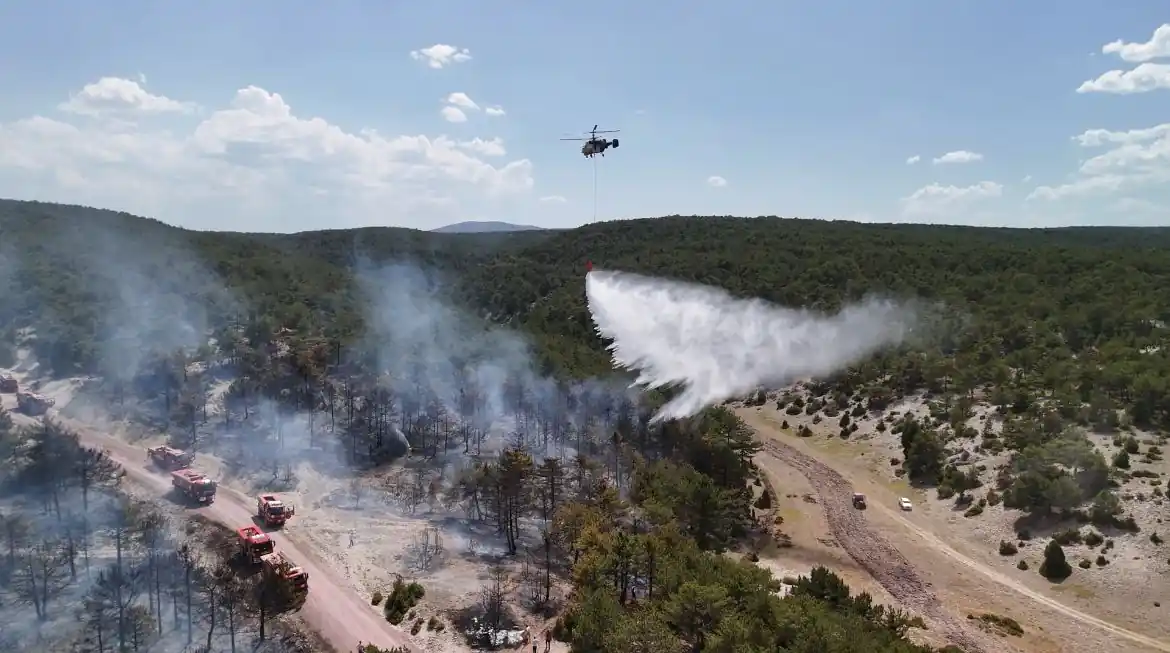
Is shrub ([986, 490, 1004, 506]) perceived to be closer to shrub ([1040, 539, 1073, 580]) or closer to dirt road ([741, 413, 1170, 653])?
dirt road ([741, 413, 1170, 653])

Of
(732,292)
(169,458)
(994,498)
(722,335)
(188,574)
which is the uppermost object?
(732,292)

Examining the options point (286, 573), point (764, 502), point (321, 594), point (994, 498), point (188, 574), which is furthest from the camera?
point (764, 502)

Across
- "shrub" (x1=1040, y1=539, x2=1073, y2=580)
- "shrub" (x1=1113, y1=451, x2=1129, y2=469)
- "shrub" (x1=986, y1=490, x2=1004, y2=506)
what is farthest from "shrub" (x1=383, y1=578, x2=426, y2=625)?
"shrub" (x1=1113, y1=451, x2=1129, y2=469)

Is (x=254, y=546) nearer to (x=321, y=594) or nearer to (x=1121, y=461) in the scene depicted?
(x=321, y=594)

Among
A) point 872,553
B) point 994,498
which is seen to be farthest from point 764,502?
point 994,498

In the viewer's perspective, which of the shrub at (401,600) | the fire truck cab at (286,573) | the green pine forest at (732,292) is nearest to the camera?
the green pine forest at (732,292)

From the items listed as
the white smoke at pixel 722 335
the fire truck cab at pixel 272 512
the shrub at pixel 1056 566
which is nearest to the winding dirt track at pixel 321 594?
the fire truck cab at pixel 272 512

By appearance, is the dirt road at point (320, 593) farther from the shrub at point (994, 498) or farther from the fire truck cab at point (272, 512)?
the shrub at point (994, 498)
